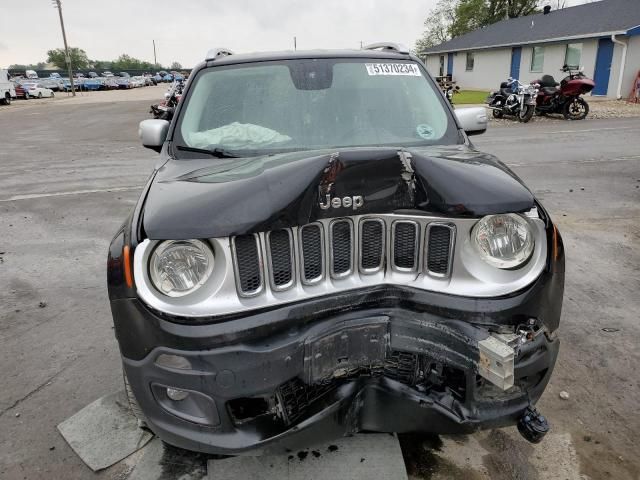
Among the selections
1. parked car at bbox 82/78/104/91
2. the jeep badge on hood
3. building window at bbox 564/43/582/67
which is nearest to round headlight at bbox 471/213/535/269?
the jeep badge on hood

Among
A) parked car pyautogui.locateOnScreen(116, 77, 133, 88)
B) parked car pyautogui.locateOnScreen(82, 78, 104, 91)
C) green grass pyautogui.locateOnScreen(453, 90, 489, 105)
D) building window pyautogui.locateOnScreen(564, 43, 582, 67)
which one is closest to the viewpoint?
green grass pyautogui.locateOnScreen(453, 90, 489, 105)

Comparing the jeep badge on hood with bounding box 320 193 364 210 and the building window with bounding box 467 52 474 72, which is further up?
the building window with bounding box 467 52 474 72

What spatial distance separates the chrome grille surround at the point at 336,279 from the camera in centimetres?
186

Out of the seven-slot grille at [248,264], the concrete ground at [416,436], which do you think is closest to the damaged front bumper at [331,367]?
the seven-slot grille at [248,264]

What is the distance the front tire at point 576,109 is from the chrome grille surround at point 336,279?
1702cm

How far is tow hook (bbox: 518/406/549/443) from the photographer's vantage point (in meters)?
2.01

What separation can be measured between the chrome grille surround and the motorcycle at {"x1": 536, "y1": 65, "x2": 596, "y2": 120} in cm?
1657

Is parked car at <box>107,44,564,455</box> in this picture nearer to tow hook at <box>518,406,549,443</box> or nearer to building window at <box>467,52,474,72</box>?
tow hook at <box>518,406,549,443</box>

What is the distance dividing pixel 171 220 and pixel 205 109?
5.58 feet

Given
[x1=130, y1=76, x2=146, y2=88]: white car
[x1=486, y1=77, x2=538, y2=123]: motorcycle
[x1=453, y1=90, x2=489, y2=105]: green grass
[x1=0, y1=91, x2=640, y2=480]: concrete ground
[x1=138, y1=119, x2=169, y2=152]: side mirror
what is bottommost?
[x1=0, y1=91, x2=640, y2=480]: concrete ground

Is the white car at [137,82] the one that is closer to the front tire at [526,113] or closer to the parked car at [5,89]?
A: the parked car at [5,89]

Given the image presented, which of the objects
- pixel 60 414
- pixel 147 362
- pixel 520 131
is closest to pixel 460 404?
pixel 147 362

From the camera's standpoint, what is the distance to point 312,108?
3.17 metres

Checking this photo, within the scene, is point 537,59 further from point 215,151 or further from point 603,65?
point 215,151
